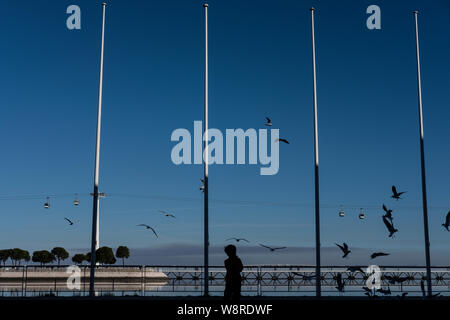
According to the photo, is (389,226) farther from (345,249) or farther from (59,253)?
(59,253)

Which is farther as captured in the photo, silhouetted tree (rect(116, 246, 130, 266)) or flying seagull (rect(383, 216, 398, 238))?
silhouetted tree (rect(116, 246, 130, 266))

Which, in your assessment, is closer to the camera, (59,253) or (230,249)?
(230,249)

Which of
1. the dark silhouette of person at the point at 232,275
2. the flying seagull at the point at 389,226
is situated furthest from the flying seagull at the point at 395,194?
the dark silhouette of person at the point at 232,275

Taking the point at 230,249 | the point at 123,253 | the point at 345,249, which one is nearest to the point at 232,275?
the point at 230,249

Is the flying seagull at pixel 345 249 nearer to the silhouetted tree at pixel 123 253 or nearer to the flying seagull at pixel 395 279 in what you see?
the flying seagull at pixel 395 279

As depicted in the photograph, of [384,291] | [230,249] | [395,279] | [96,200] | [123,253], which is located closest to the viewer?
[230,249]

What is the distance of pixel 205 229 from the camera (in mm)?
25000

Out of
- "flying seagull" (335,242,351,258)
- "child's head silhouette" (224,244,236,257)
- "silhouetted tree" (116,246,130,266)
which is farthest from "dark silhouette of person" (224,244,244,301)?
"silhouetted tree" (116,246,130,266)

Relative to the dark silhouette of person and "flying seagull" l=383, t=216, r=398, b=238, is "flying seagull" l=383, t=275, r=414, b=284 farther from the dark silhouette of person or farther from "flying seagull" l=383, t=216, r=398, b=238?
the dark silhouette of person

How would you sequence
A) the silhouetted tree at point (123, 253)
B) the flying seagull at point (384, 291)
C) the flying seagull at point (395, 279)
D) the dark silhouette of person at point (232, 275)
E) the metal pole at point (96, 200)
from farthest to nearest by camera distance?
the silhouetted tree at point (123, 253), the metal pole at point (96, 200), the flying seagull at point (384, 291), the flying seagull at point (395, 279), the dark silhouette of person at point (232, 275)

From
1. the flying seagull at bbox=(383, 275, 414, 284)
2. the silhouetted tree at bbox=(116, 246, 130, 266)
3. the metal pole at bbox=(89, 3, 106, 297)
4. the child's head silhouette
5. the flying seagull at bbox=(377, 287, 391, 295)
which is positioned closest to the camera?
the child's head silhouette

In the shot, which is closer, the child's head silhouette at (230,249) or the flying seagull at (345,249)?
the child's head silhouette at (230,249)
